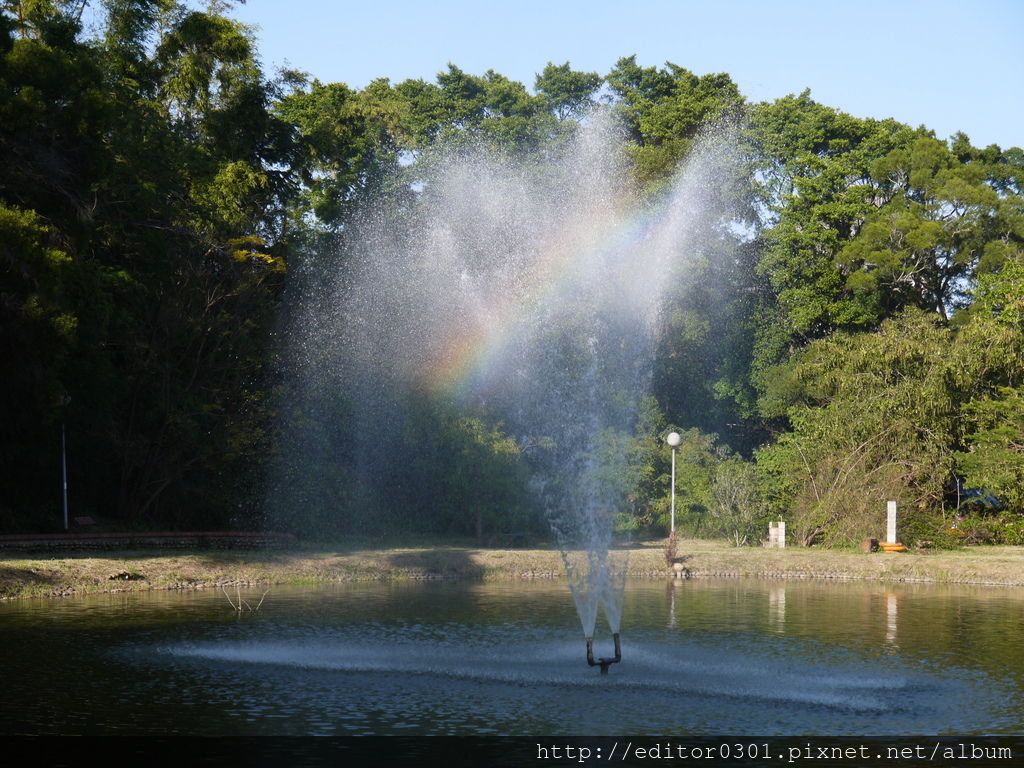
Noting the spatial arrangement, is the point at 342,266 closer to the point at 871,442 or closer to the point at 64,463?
the point at 64,463

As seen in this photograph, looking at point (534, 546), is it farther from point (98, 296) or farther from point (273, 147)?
point (273, 147)

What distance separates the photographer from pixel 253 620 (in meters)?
19.6

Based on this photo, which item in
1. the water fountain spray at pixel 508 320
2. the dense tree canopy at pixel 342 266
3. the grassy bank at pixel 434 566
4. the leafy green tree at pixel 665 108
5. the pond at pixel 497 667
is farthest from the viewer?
the leafy green tree at pixel 665 108

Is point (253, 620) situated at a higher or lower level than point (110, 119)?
lower

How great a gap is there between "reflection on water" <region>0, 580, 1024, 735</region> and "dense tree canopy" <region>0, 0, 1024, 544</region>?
9981mm

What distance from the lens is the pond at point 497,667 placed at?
40.1 feet

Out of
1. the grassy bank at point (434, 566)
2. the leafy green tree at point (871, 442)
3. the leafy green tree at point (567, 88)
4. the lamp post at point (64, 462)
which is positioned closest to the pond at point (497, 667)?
the grassy bank at point (434, 566)

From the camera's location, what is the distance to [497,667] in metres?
15.3

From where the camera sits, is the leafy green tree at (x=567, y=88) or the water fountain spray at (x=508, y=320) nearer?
the water fountain spray at (x=508, y=320)

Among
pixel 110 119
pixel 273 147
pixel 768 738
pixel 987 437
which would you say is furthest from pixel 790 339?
pixel 768 738

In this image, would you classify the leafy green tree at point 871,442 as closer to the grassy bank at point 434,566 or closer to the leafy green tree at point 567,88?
the grassy bank at point 434,566

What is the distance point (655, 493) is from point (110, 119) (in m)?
21.9

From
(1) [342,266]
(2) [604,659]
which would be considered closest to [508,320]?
(1) [342,266]

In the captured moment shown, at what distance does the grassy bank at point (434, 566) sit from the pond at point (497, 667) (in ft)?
4.64
